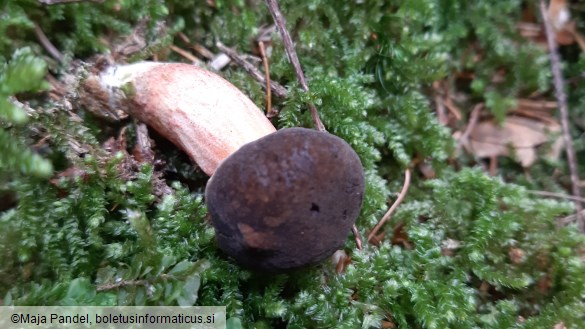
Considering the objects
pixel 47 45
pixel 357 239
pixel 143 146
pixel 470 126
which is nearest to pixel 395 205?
pixel 357 239

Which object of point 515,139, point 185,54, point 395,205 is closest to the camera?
point 395,205

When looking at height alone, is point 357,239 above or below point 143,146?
below

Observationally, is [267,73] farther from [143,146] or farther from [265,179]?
[265,179]

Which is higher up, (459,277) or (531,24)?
(531,24)

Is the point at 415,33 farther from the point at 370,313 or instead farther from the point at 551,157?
the point at 370,313

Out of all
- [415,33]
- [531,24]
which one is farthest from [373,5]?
[531,24]

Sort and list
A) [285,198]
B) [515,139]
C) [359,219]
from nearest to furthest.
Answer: [285,198] → [359,219] → [515,139]
